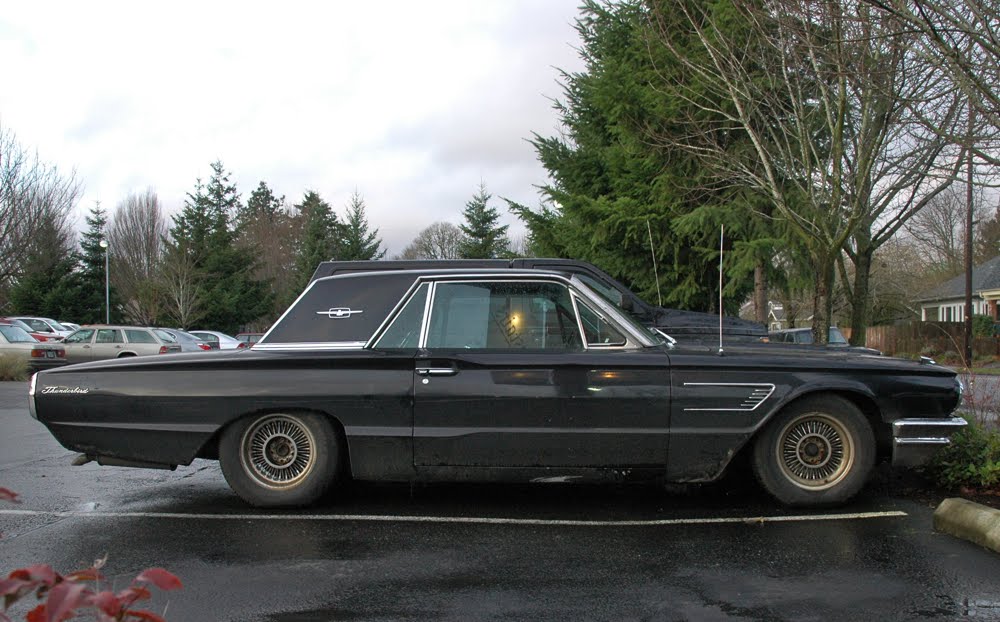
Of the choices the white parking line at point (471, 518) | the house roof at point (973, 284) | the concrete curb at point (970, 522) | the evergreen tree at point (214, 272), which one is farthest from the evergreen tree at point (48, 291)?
the house roof at point (973, 284)

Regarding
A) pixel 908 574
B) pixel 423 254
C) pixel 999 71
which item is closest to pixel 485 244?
pixel 423 254

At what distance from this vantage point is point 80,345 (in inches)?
804

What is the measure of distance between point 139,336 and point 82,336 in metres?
1.46

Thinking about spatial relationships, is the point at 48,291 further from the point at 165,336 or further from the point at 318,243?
the point at 165,336

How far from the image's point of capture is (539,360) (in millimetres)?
4832

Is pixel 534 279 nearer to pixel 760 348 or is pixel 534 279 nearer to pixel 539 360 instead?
pixel 539 360

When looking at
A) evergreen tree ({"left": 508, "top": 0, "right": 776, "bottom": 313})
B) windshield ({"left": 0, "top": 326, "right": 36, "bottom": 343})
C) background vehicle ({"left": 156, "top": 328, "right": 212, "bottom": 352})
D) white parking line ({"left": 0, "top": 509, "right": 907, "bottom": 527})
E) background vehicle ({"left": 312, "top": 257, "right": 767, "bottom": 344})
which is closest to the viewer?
white parking line ({"left": 0, "top": 509, "right": 907, "bottom": 527})

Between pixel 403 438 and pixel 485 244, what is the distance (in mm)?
34657

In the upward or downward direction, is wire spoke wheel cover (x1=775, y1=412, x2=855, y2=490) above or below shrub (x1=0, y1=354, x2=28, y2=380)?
above

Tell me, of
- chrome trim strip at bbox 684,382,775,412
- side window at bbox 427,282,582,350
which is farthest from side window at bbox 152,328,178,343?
chrome trim strip at bbox 684,382,775,412

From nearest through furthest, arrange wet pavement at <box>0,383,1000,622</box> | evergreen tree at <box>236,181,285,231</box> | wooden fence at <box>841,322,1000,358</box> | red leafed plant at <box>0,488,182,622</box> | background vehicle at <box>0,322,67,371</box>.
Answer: red leafed plant at <box>0,488,182,622</box> → wet pavement at <box>0,383,1000,622</box> → background vehicle at <box>0,322,67,371</box> → wooden fence at <box>841,322,1000,358</box> → evergreen tree at <box>236,181,285,231</box>

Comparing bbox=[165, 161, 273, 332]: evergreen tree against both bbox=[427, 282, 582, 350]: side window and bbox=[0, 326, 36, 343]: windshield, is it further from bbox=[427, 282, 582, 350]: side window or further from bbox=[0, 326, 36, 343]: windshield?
bbox=[427, 282, 582, 350]: side window

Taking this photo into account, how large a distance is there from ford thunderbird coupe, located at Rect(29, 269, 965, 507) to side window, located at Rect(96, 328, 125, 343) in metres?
16.7

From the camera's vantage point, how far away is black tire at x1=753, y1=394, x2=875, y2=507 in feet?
16.0
